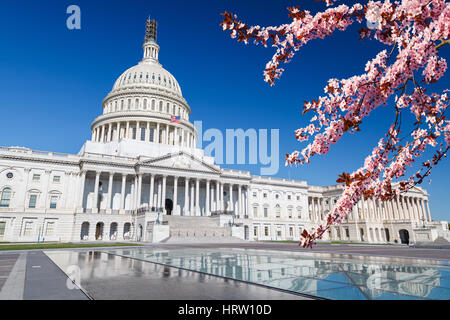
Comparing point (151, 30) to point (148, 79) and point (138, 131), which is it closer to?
point (148, 79)

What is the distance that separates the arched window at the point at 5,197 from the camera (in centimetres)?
4867

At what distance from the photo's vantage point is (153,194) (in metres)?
60.9

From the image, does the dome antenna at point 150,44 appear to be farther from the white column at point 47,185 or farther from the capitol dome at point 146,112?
the white column at point 47,185

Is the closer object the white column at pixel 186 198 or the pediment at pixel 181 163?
the pediment at pixel 181 163

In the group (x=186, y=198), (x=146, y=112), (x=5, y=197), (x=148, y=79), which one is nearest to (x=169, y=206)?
(x=186, y=198)

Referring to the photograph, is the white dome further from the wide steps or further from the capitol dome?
the wide steps

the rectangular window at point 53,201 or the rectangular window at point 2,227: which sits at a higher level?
the rectangular window at point 53,201

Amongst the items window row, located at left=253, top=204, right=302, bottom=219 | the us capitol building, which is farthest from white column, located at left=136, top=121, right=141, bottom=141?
window row, located at left=253, top=204, right=302, bottom=219

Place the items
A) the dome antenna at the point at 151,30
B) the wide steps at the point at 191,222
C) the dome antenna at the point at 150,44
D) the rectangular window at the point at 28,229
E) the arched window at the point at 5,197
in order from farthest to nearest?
the dome antenna at the point at 151,30
the dome antenna at the point at 150,44
the wide steps at the point at 191,222
the rectangular window at the point at 28,229
the arched window at the point at 5,197

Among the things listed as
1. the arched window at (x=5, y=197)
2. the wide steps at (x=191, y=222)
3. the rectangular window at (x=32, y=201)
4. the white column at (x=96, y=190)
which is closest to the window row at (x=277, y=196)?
the wide steps at (x=191, y=222)

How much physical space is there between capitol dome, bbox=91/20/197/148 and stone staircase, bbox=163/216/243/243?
27957 millimetres

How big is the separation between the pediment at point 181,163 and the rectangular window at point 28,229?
2168 centimetres

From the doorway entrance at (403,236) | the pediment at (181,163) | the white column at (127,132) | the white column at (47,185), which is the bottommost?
the doorway entrance at (403,236)

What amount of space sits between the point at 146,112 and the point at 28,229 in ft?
124
